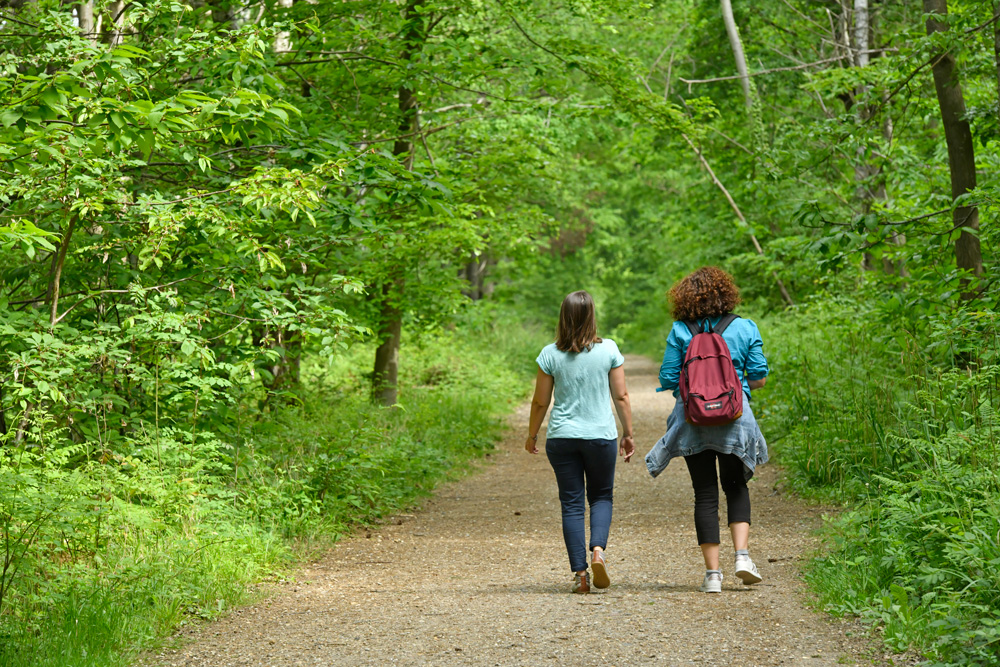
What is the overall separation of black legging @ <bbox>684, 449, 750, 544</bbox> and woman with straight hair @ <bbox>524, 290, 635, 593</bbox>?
429mm

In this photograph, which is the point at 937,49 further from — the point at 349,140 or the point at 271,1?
the point at 271,1

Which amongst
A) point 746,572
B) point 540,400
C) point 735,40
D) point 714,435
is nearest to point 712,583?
point 746,572

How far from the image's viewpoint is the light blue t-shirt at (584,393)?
5.66 m

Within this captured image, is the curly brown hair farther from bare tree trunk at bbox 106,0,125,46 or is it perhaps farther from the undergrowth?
bare tree trunk at bbox 106,0,125,46

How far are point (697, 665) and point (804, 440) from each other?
5313 millimetres

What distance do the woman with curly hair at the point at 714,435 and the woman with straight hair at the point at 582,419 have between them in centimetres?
32

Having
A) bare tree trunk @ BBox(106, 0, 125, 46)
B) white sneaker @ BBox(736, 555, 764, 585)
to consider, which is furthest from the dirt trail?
bare tree trunk @ BBox(106, 0, 125, 46)

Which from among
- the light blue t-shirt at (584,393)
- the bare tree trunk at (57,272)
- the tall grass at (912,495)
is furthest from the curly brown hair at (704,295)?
the bare tree trunk at (57,272)

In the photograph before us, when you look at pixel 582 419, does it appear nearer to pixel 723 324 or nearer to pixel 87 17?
pixel 723 324

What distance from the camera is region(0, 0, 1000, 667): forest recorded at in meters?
4.89

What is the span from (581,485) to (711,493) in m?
0.81

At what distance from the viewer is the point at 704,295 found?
547 centimetres

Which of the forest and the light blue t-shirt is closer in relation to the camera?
the forest

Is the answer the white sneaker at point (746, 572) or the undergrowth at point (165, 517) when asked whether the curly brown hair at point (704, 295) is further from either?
the undergrowth at point (165, 517)
